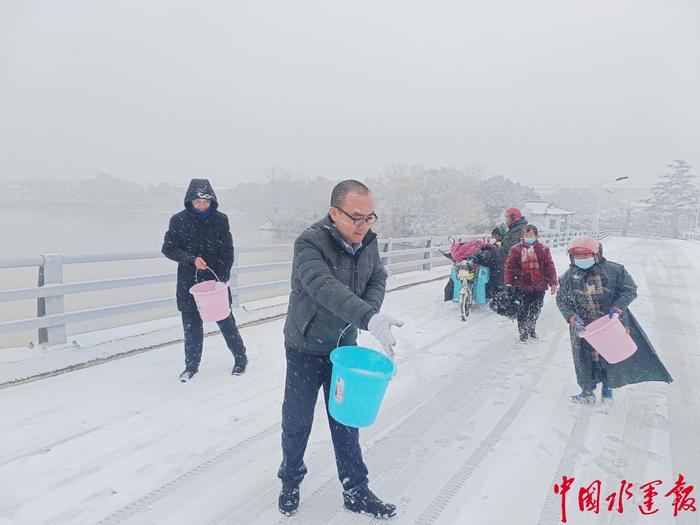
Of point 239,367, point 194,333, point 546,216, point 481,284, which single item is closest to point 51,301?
point 194,333

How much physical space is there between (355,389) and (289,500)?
0.87 metres

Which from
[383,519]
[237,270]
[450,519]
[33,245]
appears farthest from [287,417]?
[33,245]

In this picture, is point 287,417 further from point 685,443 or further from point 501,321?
point 501,321

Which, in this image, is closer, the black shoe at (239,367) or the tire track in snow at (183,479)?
the tire track in snow at (183,479)

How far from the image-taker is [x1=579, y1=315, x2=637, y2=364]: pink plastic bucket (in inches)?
147

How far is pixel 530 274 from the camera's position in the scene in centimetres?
605

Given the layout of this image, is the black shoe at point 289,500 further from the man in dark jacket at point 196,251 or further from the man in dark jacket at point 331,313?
the man in dark jacket at point 196,251

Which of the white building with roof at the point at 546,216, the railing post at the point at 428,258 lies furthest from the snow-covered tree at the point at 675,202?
the railing post at the point at 428,258

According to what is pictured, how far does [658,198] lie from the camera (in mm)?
82375

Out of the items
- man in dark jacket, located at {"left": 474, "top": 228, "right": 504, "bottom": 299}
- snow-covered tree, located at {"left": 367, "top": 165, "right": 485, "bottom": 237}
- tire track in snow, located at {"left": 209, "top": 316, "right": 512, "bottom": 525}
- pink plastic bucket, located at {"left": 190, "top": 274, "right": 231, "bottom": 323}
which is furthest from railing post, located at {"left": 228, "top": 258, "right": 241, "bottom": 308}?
snow-covered tree, located at {"left": 367, "top": 165, "right": 485, "bottom": 237}

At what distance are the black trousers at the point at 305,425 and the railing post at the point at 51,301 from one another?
3.67 meters

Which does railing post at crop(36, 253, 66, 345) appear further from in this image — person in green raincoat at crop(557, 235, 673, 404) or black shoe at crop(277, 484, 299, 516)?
person in green raincoat at crop(557, 235, 673, 404)

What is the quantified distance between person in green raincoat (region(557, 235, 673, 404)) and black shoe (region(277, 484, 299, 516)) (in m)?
2.88

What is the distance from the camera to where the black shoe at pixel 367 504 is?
98.7 inches
